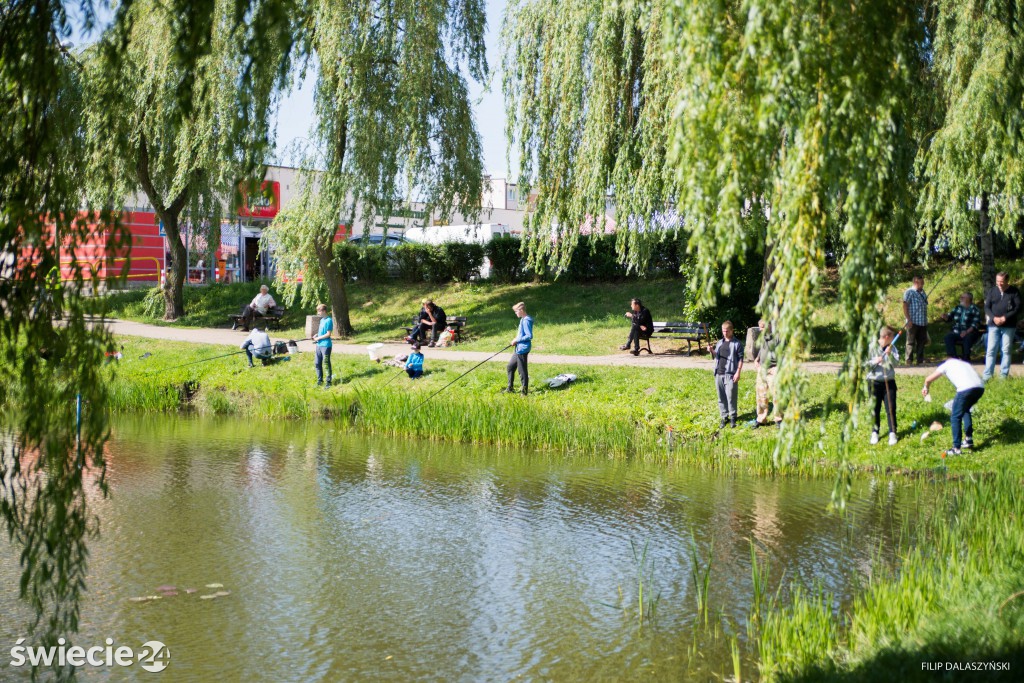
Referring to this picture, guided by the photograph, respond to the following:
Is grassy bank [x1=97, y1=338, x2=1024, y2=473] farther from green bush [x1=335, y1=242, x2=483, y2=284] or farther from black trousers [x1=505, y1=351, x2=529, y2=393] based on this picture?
green bush [x1=335, y1=242, x2=483, y2=284]

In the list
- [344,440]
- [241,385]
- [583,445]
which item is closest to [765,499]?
[583,445]

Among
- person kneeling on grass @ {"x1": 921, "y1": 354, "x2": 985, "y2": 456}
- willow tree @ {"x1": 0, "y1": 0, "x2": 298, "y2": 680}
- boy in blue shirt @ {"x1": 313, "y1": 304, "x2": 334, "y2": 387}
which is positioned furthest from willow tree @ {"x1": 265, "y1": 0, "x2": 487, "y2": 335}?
willow tree @ {"x1": 0, "y1": 0, "x2": 298, "y2": 680}

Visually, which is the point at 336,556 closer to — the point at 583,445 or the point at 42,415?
the point at 42,415

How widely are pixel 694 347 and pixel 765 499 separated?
30.3ft

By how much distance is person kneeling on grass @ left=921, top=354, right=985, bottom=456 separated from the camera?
13.3 meters

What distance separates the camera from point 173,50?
610cm

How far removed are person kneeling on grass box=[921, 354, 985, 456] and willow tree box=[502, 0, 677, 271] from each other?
15.6 feet

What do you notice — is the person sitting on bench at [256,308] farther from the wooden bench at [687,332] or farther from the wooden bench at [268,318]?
the wooden bench at [687,332]

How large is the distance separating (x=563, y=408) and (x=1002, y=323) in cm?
695

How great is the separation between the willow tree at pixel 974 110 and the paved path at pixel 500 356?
4027 millimetres

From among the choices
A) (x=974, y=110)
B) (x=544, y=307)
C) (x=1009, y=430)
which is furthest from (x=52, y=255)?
(x=544, y=307)

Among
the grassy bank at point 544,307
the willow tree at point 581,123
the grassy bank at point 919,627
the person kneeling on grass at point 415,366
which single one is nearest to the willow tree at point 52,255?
the grassy bank at point 919,627

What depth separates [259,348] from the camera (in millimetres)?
21828

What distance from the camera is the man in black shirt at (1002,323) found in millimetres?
15758
